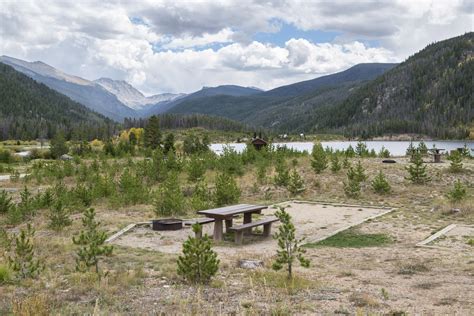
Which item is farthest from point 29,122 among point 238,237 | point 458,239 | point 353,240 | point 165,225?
point 458,239

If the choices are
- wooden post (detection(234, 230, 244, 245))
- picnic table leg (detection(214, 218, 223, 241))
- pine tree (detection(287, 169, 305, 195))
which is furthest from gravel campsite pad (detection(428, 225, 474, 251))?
pine tree (detection(287, 169, 305, 195))

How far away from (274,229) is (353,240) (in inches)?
104

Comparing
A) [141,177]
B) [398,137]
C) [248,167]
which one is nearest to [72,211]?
[141,177]

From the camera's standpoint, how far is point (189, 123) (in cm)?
17288

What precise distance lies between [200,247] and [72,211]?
10.7 meters

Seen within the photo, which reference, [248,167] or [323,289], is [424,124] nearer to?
[248,167]

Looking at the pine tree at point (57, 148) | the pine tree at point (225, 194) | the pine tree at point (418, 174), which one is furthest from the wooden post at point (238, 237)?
the pine tree at point (57, 148)

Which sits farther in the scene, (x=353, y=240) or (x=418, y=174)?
(x=418, y=174)

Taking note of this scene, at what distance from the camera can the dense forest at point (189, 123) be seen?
16700cm

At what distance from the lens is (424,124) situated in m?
162

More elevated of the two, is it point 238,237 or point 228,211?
point 228,211

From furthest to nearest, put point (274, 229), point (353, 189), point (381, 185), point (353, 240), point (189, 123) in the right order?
point (189, 123) < point (381, 185) < point (353, 189) < point (274, 229) < point (353, 240)

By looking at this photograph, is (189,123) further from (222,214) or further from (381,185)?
(222,214)

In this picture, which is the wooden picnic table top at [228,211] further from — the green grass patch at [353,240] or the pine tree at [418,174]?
the pine tree at [418,174]
